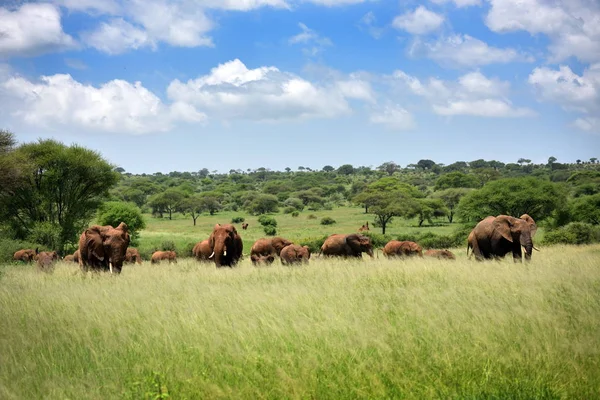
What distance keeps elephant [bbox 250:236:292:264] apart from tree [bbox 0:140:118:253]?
55.0ft

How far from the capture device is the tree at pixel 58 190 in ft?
104

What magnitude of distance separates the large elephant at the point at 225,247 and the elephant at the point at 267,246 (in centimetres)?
271

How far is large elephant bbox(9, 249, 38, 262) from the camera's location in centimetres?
2631

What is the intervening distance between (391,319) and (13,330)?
509 centimetres

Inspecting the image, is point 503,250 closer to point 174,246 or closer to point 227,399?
point 227,399

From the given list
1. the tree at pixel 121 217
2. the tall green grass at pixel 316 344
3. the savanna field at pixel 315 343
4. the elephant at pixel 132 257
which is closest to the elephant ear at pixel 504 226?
the savanna field at pixel 315 343

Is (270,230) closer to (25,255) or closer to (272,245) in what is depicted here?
(25,255)

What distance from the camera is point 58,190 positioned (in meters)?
33.0

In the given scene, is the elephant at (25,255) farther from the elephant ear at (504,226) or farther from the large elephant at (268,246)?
the elephant ear at (504,226)

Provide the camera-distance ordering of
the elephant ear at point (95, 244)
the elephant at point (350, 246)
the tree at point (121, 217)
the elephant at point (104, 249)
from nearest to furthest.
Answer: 1. the elephant at point (104, 249)
2. the elephant ear at point (95, 244)
3. the elephant at point (350, 246)
4. the tree at point (121, 217)

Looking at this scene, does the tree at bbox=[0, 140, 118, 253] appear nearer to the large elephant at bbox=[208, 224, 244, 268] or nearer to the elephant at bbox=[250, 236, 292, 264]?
the elephant at bbox=[250, 236, 292, 264]

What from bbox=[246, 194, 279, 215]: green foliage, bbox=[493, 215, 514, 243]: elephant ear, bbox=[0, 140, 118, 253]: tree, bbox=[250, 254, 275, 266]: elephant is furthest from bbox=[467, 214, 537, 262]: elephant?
bbox=[246, 194, 279, 215]: green foliage

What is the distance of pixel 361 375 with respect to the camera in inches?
202

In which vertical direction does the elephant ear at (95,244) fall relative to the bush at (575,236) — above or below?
above
